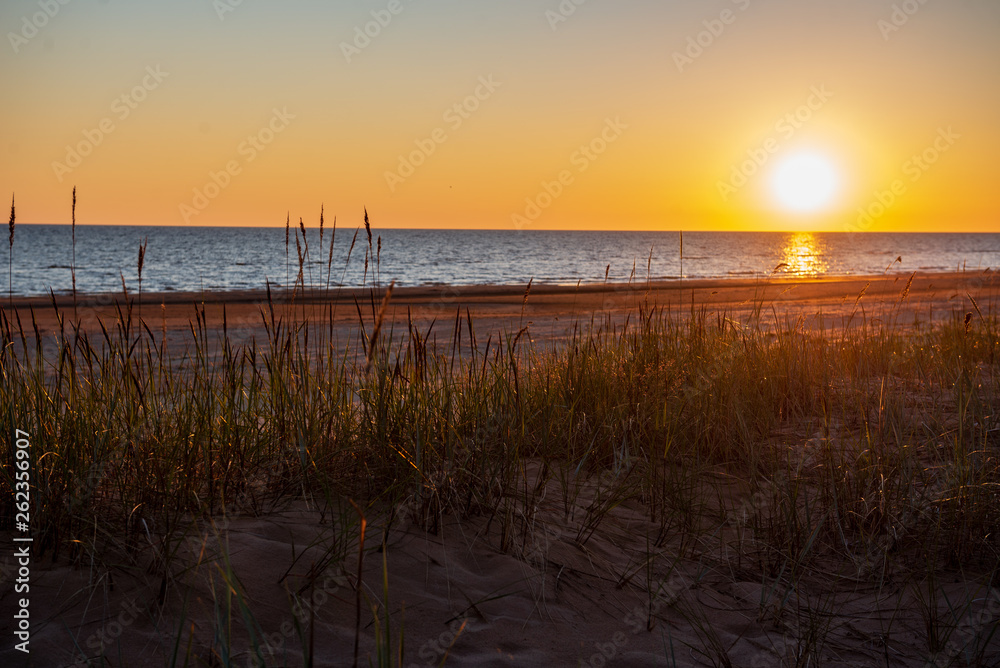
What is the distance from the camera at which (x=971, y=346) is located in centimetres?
573

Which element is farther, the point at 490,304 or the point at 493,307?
the point at 490,304

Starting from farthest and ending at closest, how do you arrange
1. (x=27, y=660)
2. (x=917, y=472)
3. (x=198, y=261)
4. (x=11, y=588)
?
(x=198, y=261)
(x=917, y=472)
(x=11, y=588)
(x=27, y=660)

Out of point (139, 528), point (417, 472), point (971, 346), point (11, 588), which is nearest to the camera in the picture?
point (11, 588)

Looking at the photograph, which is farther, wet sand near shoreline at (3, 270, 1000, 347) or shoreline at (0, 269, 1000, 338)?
shoreline at (0, 269, 1000, 338)

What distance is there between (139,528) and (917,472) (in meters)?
3.12

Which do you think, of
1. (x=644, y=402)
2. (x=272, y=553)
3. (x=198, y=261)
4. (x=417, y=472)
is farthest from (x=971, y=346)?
(x=198, y=261)

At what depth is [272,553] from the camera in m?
2.24

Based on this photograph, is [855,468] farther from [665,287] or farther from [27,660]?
[665,287]

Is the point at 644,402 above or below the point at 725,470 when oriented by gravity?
above

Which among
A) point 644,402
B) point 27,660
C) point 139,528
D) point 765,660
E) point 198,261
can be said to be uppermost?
point 198,261

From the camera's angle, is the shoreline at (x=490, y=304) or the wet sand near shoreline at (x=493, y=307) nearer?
the wet sand near shoreline at (x=493, y=307)

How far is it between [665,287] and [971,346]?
18371 millimetres

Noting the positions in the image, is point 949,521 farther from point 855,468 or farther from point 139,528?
point 139,528

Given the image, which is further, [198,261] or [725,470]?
[198,261]
